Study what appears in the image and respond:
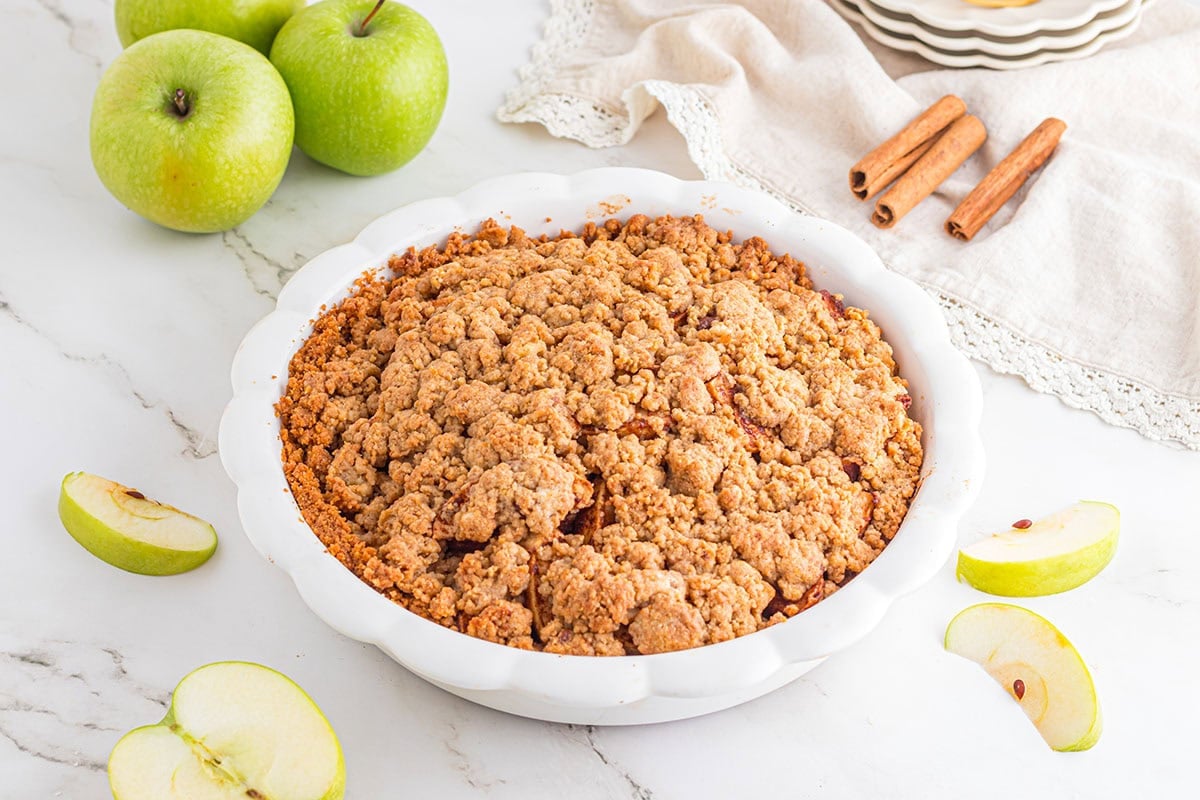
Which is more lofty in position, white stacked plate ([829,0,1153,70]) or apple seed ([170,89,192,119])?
apple seed ([170,89,192,119])

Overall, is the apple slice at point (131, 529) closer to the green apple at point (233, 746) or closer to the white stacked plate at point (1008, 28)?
the green apple at point (233, 746)

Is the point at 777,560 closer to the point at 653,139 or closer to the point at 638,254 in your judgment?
the point at 638,254

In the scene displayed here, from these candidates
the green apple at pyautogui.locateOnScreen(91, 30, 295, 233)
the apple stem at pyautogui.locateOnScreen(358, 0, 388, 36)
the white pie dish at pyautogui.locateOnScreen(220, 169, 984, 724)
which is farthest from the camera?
the apple stem at pyautogui.locateOnScreen(358, 0, 388, 36)

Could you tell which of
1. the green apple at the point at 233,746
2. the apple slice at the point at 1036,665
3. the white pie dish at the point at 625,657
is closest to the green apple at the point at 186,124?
the white pie dish at the point at 625,657

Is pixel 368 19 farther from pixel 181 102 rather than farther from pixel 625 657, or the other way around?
pixel 625 657

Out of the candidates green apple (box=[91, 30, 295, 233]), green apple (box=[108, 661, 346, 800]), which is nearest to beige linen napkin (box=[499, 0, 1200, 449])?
green apple (box=[91, 30, 295, 233])

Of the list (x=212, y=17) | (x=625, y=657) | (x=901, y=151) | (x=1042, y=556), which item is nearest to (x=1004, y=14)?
(x=901, y=151)

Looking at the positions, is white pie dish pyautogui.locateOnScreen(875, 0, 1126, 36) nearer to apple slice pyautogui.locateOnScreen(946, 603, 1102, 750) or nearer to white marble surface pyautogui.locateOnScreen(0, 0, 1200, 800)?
white marble surface pyautogui.locateOnScreen(0, 0, 1200, 800)
